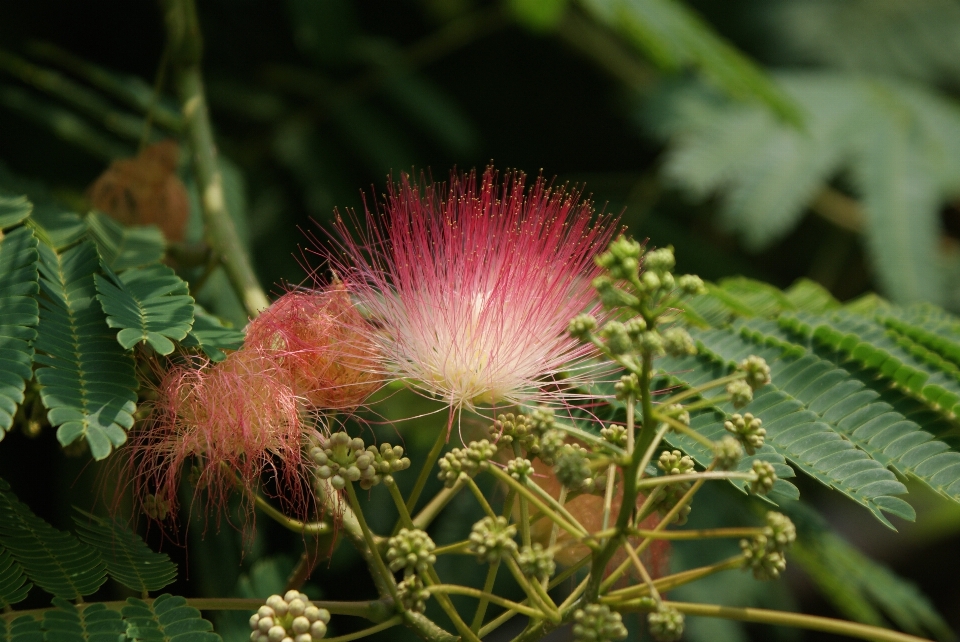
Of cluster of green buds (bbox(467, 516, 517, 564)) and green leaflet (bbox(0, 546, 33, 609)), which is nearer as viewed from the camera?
cluster of green buds (bbox(467, 516, 517, 564))

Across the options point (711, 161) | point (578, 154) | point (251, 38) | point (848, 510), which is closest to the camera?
point (711, 161)

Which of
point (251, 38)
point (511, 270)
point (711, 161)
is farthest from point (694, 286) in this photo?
point (251, 38)

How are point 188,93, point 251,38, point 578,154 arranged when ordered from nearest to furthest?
1. point 188,93
2. point 251,38
3. point 578,154

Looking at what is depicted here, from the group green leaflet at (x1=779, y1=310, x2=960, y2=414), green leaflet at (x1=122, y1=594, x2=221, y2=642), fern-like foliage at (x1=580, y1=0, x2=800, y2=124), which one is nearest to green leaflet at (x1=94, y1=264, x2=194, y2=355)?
green leaflet at (x1=122, y1=594, x2=221, y2=642)

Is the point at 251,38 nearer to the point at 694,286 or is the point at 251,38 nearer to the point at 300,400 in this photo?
the point at 300,400

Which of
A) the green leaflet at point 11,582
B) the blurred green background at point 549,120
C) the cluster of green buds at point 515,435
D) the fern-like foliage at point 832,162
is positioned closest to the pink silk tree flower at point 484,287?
the cluster of green buds at point 515,435

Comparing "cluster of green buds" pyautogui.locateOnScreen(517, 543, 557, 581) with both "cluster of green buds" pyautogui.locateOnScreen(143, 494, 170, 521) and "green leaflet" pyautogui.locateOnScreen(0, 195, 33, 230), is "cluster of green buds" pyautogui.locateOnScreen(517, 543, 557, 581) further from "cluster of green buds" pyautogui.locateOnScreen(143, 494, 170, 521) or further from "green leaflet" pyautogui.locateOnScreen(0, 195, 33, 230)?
"green leaflet" pyautogui.locateOnScreen(0, 195, 33, 230)
